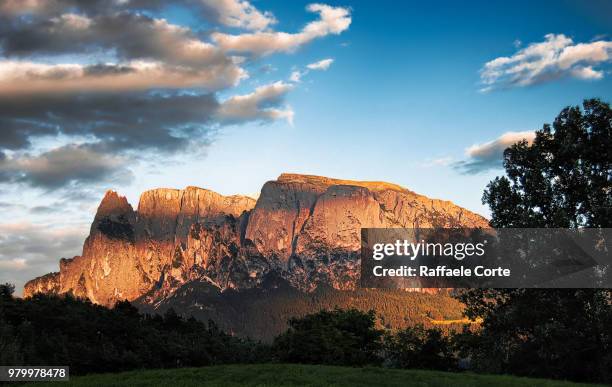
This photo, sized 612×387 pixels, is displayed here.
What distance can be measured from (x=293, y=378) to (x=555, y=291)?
1841 cm

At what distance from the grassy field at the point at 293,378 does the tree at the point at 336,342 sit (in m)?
17.4

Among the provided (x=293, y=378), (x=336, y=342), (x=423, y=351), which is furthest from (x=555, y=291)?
(x=336, y=342)

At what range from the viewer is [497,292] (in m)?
42.2

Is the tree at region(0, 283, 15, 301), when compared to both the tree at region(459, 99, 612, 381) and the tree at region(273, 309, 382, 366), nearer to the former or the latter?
the tree at region(273, 309, 382, 366)

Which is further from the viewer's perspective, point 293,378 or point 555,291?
point 555,291

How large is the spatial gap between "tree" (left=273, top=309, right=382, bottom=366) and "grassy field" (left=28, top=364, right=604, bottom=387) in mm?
17413

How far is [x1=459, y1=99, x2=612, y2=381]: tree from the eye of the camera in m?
37.5

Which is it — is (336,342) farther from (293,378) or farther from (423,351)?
(293,378)

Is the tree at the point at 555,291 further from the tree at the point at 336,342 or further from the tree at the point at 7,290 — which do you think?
the tree at the point at 7,290

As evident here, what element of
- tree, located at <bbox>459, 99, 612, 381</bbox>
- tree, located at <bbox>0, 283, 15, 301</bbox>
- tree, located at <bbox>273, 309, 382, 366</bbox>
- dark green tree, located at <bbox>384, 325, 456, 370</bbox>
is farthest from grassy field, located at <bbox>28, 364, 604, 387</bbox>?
tree, located at <bbox>0, 283, 15, 301</bbox>

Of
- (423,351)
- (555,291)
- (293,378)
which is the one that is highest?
(555,291)

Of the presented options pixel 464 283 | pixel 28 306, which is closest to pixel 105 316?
pixel 28 306

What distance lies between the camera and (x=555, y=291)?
3919 cm

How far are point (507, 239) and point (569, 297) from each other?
17.7 ft
